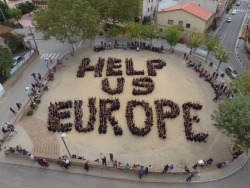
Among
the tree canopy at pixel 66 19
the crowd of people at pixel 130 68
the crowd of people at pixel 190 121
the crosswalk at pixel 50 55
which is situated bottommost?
the crosswalk at pixel 50 55

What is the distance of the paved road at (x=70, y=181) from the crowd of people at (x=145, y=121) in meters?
6.55

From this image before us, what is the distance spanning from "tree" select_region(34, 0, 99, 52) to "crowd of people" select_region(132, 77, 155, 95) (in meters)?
13.5

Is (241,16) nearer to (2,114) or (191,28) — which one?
(191,28)

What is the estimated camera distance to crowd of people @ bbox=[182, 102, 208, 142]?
2803cm

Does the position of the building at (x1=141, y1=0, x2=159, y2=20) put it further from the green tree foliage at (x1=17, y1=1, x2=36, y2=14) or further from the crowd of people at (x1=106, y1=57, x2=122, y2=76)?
the green tree foliage at (x1=17, y1=1, x2=36, y2=14)

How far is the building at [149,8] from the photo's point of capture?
186 feet

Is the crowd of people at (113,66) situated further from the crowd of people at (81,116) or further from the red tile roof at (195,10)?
the red tile roof at (195,10)

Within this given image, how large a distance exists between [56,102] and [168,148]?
1712cm

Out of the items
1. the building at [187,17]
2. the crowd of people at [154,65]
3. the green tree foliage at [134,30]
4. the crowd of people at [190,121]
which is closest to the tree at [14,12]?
the green tree foliage at [134,30]

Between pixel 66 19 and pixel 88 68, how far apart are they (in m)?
9.29

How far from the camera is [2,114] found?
32.2 m

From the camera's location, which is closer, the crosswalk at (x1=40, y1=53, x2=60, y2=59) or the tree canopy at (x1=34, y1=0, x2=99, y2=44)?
the tree canopy at (x1=34, y1=0, x2=99, y2=44)

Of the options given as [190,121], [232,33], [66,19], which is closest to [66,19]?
[66,19]

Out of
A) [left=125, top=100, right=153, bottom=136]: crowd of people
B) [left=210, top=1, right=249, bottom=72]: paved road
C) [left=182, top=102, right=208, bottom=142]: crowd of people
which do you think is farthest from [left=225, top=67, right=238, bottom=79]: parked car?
[left=125, top=100, right=153, bottom=136]: crowd of people
